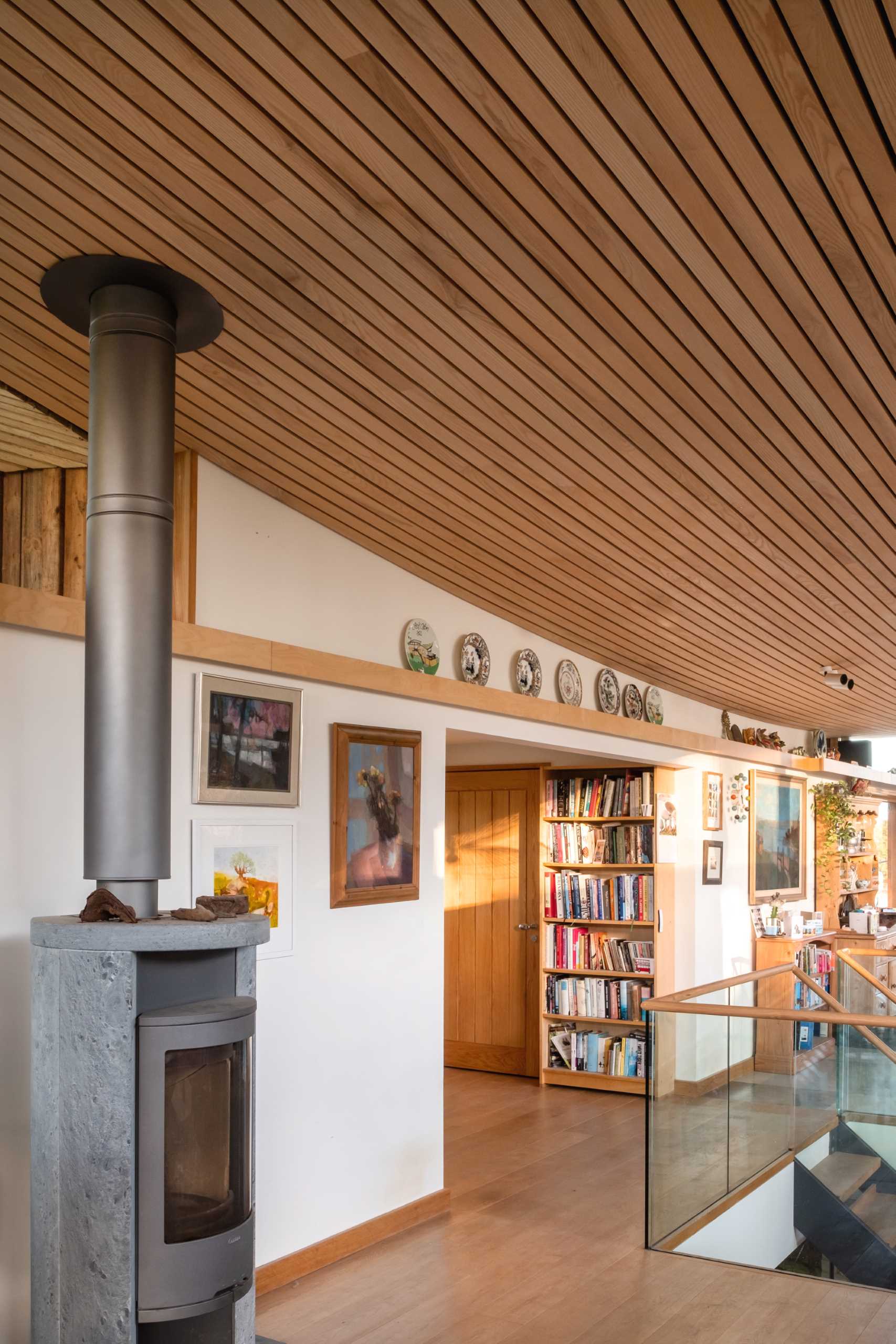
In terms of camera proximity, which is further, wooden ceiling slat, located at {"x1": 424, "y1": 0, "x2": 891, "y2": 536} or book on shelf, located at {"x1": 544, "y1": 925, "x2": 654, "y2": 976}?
book on shelf, located at {"x1": 544, "y1": 925, "x2": 654, "y2": 976}

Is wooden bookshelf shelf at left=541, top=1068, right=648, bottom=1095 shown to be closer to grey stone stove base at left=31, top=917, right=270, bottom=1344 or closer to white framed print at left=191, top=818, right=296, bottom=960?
white framed print at left=191, top=818, right=296, bottom=960

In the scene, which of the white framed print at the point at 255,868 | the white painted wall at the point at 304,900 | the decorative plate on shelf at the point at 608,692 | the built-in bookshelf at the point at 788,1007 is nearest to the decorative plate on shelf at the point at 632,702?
the decorative plate on shelf at the point at 608,692

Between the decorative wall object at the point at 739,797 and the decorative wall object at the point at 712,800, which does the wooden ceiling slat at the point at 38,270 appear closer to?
the decorative wall object at the point at 712,800

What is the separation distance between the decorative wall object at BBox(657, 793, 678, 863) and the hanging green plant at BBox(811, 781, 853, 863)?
10.7ft

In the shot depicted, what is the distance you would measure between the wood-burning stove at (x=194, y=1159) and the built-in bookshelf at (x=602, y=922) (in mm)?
4922

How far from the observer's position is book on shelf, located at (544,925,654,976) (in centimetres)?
775

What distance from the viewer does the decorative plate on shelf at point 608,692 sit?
7.27 meters

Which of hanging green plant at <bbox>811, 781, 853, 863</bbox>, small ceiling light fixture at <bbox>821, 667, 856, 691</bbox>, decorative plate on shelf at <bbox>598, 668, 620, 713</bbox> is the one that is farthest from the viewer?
hanging green plant at <bbox>811, 781, 853, 863</bbox>

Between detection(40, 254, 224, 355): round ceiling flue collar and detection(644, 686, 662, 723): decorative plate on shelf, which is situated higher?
detection(40, 254, 224, 355): round ceiling flue collar

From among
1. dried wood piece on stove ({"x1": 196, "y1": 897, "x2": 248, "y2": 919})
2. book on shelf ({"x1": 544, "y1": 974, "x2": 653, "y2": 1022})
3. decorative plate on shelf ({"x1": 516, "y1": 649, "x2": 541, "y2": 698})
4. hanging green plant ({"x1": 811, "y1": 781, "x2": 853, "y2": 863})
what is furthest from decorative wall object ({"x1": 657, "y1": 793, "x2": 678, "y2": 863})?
dried wood piece on stove ({"x1": 196, "y1": 897, "x2": 248, "y2": 919})

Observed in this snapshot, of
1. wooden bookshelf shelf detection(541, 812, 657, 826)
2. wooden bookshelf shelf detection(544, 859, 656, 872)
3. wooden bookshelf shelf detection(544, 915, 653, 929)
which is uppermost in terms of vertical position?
wooden bookshelf shelf detection(541, 812, 657, 826)

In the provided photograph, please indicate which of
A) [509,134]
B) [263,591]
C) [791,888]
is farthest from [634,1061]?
[509,134]

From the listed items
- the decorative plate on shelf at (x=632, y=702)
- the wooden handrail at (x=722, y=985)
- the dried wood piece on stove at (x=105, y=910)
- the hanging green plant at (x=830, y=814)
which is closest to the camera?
the dried wood piece on stove at (x=105, y=910)

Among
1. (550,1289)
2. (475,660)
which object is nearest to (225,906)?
(550,1289)
